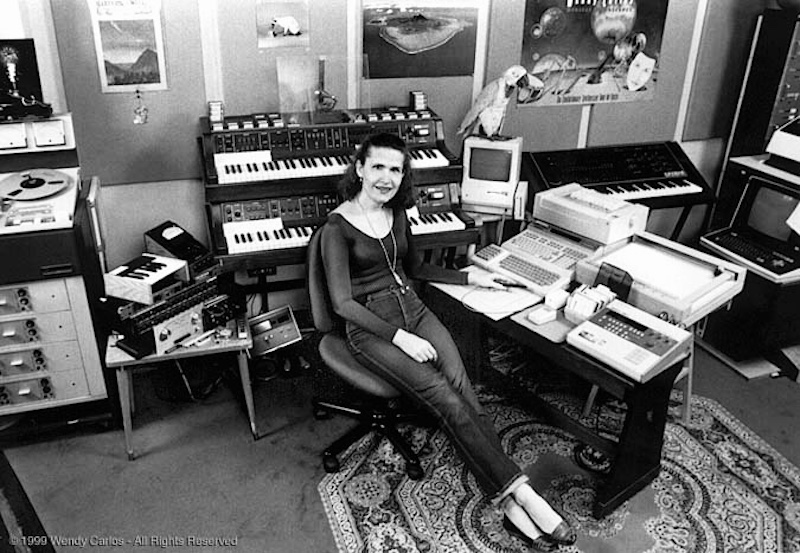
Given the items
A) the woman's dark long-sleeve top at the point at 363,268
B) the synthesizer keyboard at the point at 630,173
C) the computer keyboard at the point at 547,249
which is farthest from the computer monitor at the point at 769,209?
the woman's dark long-sleeve top at the point at 363,268

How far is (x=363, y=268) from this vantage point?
282 centimetres

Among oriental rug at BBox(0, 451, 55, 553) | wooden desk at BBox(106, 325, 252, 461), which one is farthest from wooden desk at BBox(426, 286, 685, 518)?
oriental rug at BBox(0, 451, 55, 553)

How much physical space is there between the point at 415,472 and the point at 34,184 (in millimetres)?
1920

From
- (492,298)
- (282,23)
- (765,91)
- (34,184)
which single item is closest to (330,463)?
(492,298)

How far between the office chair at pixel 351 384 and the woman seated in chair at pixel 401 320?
0.16 ft

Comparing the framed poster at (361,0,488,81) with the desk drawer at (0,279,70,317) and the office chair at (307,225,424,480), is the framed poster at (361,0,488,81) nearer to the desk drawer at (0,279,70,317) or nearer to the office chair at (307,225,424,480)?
the office chair at (307,225,424,480)

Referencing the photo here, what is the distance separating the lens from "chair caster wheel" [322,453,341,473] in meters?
2.96

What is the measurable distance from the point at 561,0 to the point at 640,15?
49cm

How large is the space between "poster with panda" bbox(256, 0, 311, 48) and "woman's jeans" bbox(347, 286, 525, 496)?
137 centimetres

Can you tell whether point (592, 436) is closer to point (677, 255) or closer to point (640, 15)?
point (677, 255)

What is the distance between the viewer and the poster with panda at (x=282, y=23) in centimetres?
333

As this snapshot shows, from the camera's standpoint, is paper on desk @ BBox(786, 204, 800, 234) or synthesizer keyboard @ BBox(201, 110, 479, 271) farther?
paper on desk @ BBox(786, 204, 800, 234)

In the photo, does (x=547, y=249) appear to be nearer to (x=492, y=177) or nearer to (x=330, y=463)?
(x=492, y=177)

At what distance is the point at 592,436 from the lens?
2832 mm
